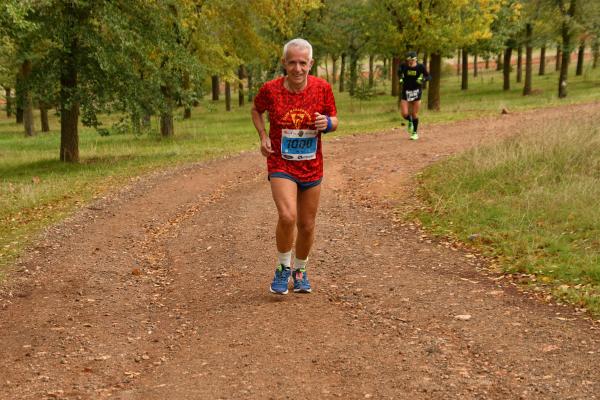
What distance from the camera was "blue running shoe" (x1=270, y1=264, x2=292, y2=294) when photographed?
19.8 feet

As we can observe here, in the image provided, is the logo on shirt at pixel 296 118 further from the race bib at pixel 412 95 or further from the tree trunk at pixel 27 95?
the tree trunk at pixel 27 95

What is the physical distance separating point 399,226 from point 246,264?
2.69 metres

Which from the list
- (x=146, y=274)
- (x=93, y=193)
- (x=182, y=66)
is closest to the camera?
(x=146, y=274)

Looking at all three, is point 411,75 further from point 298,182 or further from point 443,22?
point 443,22

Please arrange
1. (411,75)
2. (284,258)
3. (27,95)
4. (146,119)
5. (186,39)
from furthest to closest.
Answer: (186,39)
(146,119)
(27,95)
(411,75)
(284,258)

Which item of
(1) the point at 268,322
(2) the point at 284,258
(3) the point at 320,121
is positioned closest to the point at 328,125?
(3) the point at 320,121

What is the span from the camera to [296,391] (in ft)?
13.8

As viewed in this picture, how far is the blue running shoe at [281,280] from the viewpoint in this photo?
6043mm

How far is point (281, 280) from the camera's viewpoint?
6.07m

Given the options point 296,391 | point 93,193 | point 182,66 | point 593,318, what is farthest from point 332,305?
point 182,66

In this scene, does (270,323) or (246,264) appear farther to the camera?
(246,264)

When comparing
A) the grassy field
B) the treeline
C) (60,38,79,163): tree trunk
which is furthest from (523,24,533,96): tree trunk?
(60,38,79,163): tree trunk

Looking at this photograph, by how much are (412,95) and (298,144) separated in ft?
35.2

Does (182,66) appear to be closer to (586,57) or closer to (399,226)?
(399,226)
